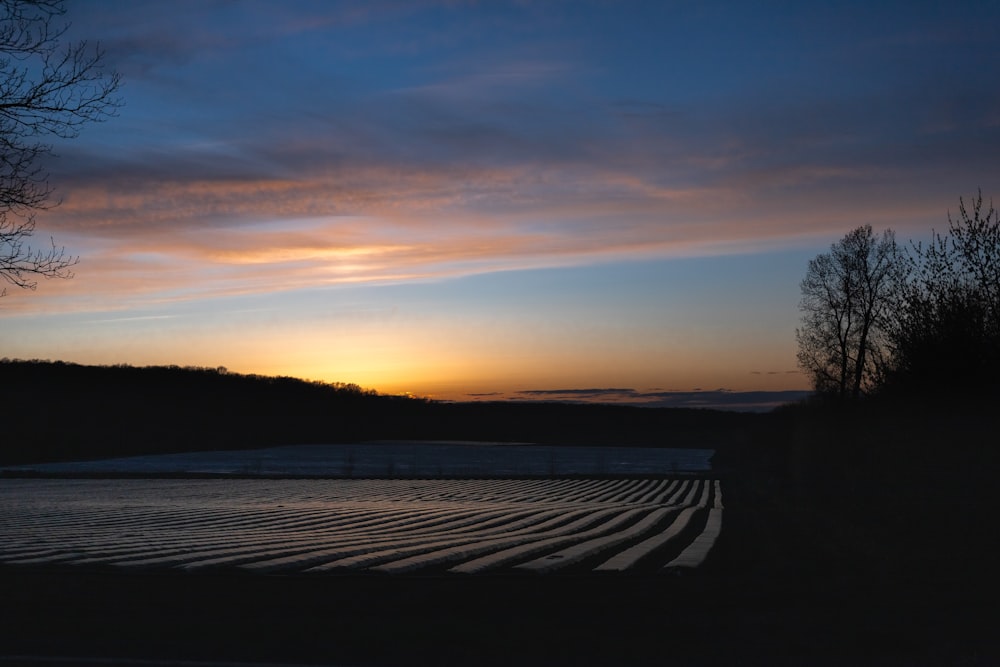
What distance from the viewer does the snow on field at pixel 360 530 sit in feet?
36.4

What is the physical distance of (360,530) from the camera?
15.8 m

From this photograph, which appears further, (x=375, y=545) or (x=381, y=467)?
(x=381, y=467)

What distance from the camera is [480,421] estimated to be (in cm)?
12962

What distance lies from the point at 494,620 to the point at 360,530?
329 inches

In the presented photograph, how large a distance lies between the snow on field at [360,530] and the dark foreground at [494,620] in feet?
3.65

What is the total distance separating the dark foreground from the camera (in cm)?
673

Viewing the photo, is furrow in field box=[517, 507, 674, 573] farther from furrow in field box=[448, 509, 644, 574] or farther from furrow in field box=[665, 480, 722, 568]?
furrow in field box=[665, 480, 722, 568]

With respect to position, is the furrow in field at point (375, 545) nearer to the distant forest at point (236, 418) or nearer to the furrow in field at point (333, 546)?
the furrow in field at point (333, 546)

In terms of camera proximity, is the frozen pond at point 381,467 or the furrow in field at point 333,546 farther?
the frozen pond at point 381,467

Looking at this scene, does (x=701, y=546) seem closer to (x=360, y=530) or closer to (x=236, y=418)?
(x=360, y=530)

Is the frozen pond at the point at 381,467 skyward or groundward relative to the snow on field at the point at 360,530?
groundward

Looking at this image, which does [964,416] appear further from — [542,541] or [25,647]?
[25,647]

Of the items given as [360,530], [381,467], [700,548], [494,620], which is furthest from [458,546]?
[381,467]

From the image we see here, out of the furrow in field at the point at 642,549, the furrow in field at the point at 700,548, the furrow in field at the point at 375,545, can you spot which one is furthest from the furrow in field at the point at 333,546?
the furrow in field at the point at 700,548
